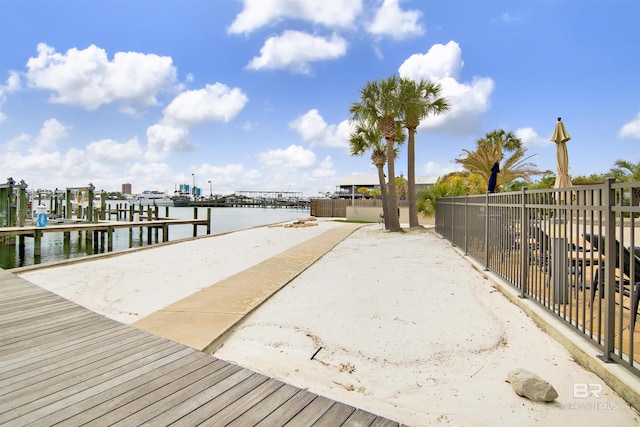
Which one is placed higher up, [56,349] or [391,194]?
[391,194]

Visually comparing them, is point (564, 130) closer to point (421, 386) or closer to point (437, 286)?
point (437, 286)

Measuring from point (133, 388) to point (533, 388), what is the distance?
2826 mm

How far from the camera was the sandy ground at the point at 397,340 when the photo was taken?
2.63 m

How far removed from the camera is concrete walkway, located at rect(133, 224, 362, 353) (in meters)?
3.78

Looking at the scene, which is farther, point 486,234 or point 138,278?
point 138,278

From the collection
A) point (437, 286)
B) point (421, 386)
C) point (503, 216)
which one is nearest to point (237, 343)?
point (421, 386)

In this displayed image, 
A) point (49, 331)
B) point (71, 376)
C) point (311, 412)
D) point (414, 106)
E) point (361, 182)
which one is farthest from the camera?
point (361, 182)

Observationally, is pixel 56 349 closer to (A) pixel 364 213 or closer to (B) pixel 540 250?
(B) pixel 540 250

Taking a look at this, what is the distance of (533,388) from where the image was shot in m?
2.68

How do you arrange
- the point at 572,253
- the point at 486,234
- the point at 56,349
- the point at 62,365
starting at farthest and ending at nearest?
the point at 486,234
the point at 572,253
the point at 56,349
the point at 62,365

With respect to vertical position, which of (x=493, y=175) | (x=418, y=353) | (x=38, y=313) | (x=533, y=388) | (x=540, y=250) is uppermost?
(x=493, y=175)

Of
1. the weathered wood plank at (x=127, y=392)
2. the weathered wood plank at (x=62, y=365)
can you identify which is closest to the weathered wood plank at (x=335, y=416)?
the weathered wood plank at (x=127, y=392)

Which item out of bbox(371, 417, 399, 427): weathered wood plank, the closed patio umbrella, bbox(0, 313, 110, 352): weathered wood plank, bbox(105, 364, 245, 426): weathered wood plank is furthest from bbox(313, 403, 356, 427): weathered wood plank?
the closed patio umbrella

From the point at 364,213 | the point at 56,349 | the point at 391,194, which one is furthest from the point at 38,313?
the point at 364,213
